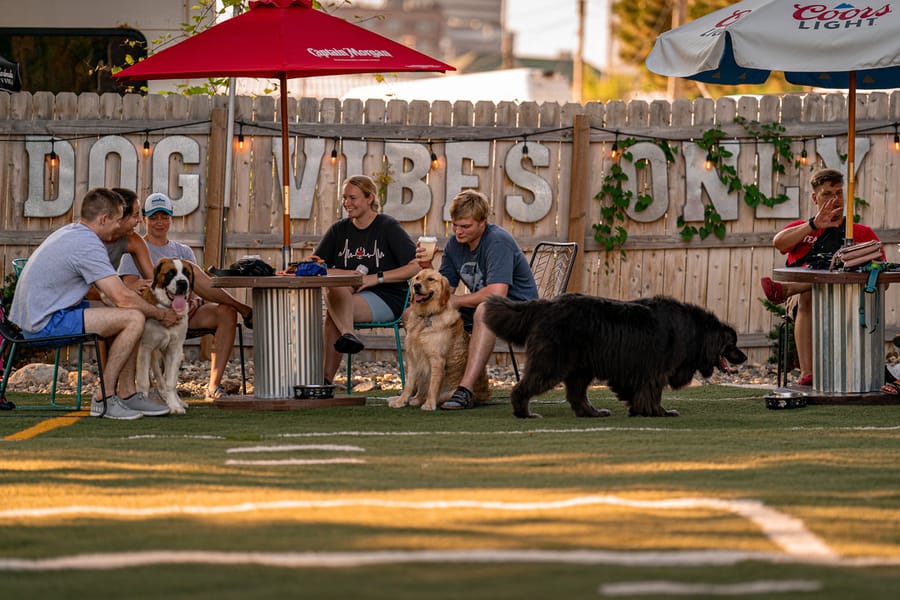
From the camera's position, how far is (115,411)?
25.3ft

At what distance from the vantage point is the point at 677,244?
11.9m

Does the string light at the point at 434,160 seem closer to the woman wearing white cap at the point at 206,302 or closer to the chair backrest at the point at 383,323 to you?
the chair backrest at the point at 383,323

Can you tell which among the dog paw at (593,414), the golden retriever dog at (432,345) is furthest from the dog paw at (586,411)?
the golden retriever dog at (432,345)

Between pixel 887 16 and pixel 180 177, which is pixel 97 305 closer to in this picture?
pixel 180 177

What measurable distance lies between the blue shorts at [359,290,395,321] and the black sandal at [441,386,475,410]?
3.17 ft

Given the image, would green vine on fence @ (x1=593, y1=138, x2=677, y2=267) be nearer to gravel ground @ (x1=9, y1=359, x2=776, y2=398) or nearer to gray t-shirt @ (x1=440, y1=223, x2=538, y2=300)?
gravel ground @ (x1=9, y1=359, x2=776, y2=398)

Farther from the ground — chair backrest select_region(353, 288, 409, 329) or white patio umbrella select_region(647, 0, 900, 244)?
white patio umbrella select_region(647, 0, 900, 244)

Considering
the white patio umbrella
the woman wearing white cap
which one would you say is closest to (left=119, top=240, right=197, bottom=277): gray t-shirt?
the woman wearing white cap

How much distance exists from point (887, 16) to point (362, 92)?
1512 cm

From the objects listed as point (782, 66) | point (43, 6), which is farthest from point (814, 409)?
point (43, 6)

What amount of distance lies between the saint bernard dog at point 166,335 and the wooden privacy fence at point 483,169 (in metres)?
3.38

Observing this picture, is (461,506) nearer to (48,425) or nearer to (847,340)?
(48,425)

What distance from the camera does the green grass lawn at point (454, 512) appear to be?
3527 millimetres

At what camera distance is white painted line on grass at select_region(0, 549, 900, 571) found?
370 cm
